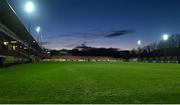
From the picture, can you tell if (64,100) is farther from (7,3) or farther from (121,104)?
(7,3)

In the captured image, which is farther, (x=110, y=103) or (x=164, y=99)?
(x=164, y=99)

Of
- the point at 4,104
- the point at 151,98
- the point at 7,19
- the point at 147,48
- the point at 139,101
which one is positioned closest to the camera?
the point at 4,104

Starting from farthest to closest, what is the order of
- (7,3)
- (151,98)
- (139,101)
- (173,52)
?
(173,52) < (7,3) < (151,98) < (139,101)

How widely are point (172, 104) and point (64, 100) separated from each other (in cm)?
328

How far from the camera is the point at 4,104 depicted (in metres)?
9.52

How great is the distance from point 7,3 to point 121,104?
29535mm

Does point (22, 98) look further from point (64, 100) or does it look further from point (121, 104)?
point (121, 104)

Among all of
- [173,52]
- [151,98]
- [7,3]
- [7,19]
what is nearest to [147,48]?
[173,52]

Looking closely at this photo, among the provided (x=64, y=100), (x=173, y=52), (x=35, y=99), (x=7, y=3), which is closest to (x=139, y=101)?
(x=64, y=100)

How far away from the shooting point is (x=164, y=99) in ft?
35.9

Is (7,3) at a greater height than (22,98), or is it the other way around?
(7,3)

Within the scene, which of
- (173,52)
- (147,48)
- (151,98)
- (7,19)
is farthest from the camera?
(147,48)

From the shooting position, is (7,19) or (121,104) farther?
(7,19)

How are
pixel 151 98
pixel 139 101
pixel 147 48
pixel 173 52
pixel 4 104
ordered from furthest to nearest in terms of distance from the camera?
pixel 147 48
pixel 173 52
pixel 151 98
pixel 139 101
pixel 4 104
